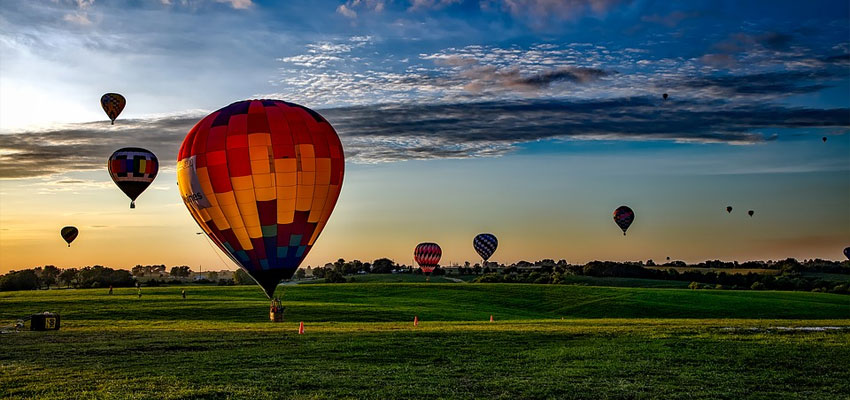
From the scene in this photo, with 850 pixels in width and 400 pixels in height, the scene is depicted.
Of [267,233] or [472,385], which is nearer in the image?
[472,385]

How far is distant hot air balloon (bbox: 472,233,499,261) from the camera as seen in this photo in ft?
384

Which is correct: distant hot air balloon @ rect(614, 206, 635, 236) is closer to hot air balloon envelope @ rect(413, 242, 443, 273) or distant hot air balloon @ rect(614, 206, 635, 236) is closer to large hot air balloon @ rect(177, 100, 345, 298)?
hot air balloon envelope @ rect(413, 242, 443, 273)

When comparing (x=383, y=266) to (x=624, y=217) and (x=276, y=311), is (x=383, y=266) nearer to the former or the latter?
(x=624, y=217)

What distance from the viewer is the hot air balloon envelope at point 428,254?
115 m

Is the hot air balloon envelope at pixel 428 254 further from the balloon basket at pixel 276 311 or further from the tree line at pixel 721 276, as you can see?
the balloon basket at pixel 276 311

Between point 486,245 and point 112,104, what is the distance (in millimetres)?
62930

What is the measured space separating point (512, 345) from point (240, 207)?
579 inches

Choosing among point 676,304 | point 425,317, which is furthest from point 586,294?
point 425,317

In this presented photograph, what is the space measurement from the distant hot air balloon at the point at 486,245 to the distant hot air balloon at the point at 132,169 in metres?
62.8

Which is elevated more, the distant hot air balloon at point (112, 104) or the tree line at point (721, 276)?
the distant hot air balloon at point (112, 104)

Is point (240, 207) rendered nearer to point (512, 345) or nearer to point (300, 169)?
point (300, 169)

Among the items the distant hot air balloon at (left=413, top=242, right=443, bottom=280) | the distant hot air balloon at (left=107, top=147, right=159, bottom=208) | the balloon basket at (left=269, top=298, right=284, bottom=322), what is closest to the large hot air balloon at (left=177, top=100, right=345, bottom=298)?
the balloon basket at (left=269, top=298, right=284, bottom=322)

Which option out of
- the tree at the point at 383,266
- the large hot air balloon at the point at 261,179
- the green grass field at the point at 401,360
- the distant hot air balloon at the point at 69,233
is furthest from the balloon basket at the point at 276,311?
the tree at the point at 383,266

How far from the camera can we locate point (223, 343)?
1426 inches
